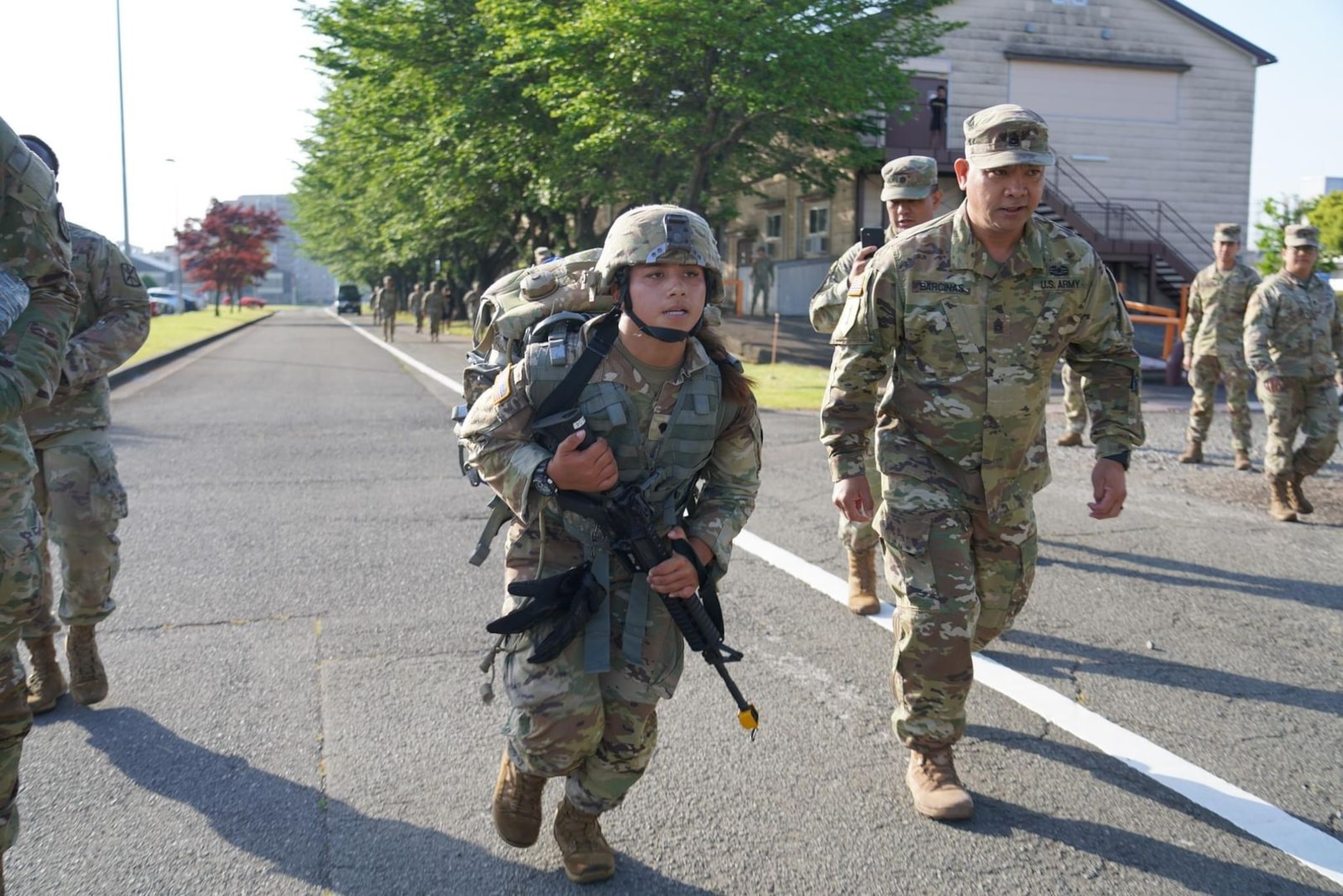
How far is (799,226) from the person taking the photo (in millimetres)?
37531

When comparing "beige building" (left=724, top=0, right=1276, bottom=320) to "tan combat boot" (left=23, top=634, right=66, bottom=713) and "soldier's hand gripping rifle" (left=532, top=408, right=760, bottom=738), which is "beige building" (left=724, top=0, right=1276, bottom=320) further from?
"soldier's hand gripping rifle" (left=532, top=408, right=760, bottom=738)

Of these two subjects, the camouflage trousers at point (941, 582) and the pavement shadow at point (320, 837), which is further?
the camouflage trousers at point (941, 582)

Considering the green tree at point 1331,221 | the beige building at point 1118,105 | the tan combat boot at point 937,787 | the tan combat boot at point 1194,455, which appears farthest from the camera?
the beige building at point 1118,105

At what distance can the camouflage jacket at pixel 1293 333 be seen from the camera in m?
8.27

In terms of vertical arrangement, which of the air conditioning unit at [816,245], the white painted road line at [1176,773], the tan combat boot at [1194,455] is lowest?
the white painted road line at [1176,773]

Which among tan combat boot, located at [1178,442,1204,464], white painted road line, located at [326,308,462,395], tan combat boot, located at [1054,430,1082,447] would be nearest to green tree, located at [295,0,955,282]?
white painted road line, located at [326,308,462,395]

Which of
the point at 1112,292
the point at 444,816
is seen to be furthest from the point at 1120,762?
the point at 444,816

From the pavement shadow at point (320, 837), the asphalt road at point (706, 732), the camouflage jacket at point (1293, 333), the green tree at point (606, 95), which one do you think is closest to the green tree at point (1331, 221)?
the green tree at point (606, 95)

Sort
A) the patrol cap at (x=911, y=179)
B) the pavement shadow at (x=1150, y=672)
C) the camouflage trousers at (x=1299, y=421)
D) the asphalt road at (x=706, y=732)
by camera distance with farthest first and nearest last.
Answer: the camouflage trousers at (x=1299, y=421) < the patrol cap at (x=911, y=179) < the pavement shadow at (x=1150, y=672) < the asphalt road at (x=706, y=732)

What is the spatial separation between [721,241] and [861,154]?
62.5ft

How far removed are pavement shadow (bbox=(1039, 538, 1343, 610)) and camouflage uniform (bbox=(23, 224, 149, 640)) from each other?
5004 mm

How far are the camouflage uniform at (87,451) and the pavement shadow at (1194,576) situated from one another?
5.00 metres

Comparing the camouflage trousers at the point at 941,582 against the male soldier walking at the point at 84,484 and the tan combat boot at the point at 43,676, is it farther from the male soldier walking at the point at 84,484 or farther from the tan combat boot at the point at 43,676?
the tan combat boot at the point at 43,676

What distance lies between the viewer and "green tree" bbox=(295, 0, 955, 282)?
2044 cm
